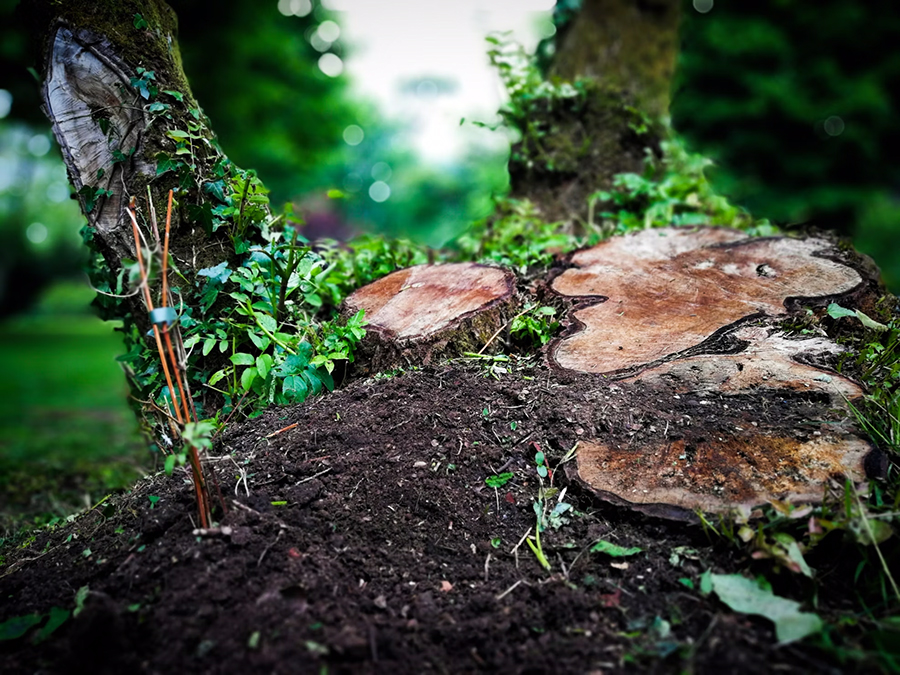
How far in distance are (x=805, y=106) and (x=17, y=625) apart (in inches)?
446

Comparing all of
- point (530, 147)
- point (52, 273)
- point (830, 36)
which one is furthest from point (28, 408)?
point (52, 273)

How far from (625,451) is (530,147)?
285 cm

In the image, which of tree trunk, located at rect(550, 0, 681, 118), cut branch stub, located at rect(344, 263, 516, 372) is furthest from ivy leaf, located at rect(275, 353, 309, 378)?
tree trunk, located at rect(550, 0, 681, 118)

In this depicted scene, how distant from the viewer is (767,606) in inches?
48.5

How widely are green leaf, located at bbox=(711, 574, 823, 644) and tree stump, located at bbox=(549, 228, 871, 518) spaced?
0.18 metres

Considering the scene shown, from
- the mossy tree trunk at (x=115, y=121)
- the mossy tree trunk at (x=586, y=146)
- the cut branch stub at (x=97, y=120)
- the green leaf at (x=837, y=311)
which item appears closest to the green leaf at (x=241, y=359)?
the mossy tree trunk at (x=115, y=121)

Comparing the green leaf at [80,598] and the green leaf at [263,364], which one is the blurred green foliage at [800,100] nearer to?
the green leaf at [263,364]

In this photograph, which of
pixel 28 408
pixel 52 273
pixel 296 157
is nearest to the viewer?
pixel 28 408

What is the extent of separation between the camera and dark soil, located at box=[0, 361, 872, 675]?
119cm

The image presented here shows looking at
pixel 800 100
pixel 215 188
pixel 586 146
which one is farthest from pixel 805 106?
pixel 215 188

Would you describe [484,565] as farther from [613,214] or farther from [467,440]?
[613,214]

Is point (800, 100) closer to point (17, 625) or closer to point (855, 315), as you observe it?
point (855, 315)

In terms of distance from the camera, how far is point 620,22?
4445 mm

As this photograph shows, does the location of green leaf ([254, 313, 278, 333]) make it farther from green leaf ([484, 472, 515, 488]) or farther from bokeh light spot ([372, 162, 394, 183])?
bokeh light spot ([372, 162, 394, 183])
